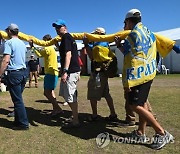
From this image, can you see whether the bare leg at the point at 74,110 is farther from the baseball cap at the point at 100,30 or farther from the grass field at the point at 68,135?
the baseball cap at the point at 100,30

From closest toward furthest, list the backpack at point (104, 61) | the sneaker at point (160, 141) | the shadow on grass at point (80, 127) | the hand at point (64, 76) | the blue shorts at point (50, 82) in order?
the sneaker at point (160, 141) → the shadow on grass at point (80, 127) → the hand at point (64, 76) → the backpack at point (104, 61) → the blue shorts at point (50, 82)

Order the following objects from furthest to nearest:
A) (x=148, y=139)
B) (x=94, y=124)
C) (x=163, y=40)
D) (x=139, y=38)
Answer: (x=94, y=124)
(x=163, y=40)
(x=148, y=139)
(x=139, y=38)

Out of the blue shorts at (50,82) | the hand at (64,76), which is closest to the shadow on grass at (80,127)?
the blue shorts at (50,82)

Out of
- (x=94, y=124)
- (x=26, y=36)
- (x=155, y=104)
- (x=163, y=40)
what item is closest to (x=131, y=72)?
(x=163, y=40)

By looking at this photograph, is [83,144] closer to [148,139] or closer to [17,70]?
[148,139]

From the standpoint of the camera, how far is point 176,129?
520 centimetres

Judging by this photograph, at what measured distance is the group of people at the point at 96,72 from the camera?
4.33 m

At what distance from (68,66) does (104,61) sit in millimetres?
857

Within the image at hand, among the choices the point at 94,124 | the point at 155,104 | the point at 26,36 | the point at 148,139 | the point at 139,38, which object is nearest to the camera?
the point at 139,38

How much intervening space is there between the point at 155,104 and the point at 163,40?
322cm

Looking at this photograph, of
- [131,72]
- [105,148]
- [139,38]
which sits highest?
[139,38]

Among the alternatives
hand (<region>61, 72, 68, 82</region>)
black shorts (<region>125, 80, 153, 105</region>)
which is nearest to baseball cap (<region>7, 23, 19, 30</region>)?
hand (<region>61, 72, 68, 82</region>)

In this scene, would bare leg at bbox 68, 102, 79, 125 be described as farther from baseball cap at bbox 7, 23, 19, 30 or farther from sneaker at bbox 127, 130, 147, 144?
baseball cap at bbox 7, 23, 19, 30

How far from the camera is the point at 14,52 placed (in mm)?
5254
